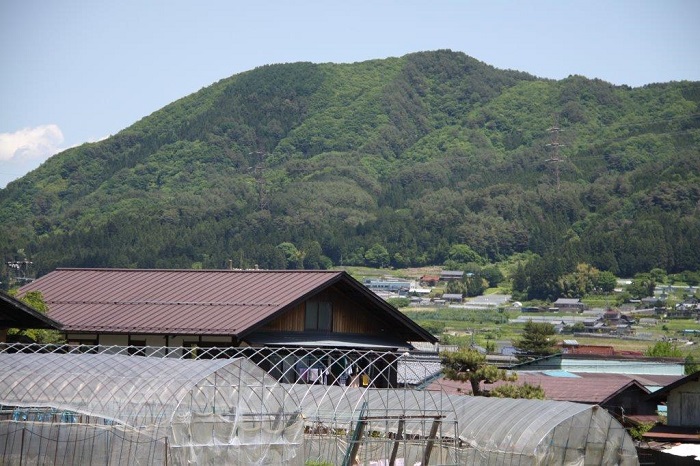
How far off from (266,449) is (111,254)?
373ft

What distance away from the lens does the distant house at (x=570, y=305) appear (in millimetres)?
133125

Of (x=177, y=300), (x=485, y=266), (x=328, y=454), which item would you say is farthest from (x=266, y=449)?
(x=485, y=266)

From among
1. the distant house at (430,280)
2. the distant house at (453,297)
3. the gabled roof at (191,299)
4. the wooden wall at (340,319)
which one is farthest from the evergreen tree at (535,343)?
the distant house at (430,280)

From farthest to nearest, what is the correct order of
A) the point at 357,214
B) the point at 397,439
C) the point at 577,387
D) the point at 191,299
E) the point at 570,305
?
1. the point at 357,214
2. the point at 570,305
3. the point at 577,387
4. the point at 191,299
5. the point at 397,439

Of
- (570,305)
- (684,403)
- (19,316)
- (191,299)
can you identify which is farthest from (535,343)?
(570,305)

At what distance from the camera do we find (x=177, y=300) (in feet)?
112

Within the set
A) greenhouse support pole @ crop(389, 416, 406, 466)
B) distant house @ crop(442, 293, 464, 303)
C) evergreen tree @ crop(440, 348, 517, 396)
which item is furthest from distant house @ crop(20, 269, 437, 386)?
distant house @ crop(442, 293, 464, 303)

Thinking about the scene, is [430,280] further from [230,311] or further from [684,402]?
[230,311]

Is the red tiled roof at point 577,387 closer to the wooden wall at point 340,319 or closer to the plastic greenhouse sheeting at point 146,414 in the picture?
the wooden wall at point 340,319

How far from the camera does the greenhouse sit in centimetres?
2153

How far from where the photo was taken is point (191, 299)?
34.0 metres

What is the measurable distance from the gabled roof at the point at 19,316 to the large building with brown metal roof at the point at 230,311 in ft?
14.8

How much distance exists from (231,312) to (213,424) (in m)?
10.6

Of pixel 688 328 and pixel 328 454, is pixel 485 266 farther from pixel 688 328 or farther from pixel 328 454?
pixel 328 454
